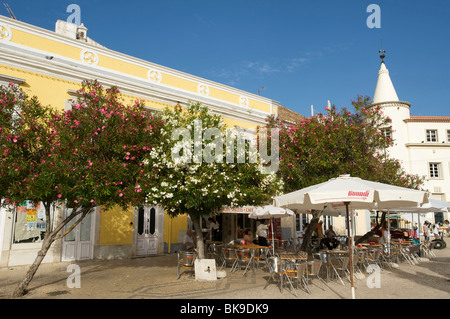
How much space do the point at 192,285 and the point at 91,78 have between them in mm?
8985

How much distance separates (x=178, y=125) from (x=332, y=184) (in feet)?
13.2

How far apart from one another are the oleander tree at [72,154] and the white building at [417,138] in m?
31.6

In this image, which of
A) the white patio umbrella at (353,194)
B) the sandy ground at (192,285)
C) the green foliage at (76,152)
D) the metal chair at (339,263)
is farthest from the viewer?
the metal chair at (339,263)

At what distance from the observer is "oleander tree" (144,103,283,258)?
8500 mm

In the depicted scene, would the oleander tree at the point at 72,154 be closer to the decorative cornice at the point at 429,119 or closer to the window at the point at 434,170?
the decorative cornice at the point at 429,119

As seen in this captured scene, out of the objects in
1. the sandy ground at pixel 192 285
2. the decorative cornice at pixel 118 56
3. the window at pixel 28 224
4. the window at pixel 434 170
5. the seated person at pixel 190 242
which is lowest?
the sandy ground at pixel 192 285

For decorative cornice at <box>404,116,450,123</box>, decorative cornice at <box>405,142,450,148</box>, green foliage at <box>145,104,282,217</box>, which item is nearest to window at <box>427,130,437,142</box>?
decorative cornice at <box>405,142,450,148</box>

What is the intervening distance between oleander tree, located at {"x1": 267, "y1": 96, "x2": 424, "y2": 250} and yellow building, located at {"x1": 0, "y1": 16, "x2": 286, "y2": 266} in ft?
19.3

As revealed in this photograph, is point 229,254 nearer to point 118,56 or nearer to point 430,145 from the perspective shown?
point 118,56

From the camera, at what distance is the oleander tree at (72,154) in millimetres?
7344

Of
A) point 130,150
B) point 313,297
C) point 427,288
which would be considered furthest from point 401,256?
point 130,150

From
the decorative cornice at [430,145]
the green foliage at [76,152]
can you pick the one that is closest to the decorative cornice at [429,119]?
the decorative cornice at [430,145]

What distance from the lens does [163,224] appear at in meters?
15.9
